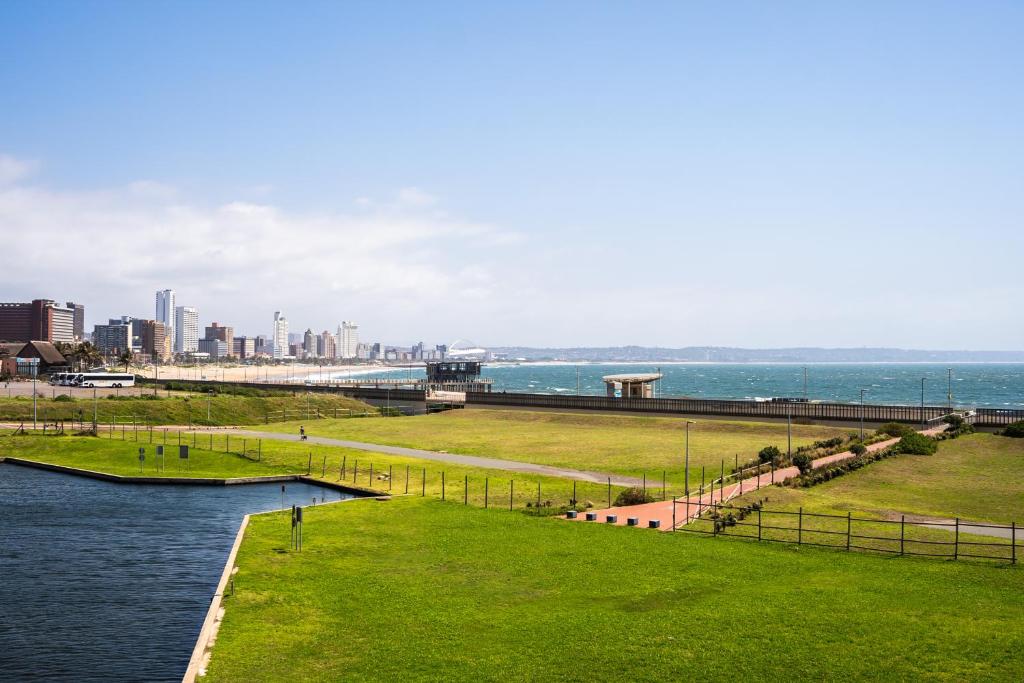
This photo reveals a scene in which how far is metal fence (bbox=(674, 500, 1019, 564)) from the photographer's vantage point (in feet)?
119

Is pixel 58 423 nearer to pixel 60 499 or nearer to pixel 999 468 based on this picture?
pixel 60 499

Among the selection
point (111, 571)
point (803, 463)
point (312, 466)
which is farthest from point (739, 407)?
point (111, 571)

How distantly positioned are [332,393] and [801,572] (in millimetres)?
129662

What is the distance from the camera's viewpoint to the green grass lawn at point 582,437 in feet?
230

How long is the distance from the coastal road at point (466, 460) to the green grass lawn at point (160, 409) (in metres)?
18.5

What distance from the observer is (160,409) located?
112 m

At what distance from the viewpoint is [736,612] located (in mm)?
28125

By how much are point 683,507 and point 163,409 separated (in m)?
85.3

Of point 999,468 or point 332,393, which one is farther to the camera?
point 332,393

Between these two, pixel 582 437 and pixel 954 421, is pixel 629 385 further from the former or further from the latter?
pixel 954 421

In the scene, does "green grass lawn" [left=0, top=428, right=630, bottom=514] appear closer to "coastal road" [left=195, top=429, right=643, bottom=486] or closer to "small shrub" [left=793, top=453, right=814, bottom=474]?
"coastal road" [left=195, top=429, right=643, bottom=486]

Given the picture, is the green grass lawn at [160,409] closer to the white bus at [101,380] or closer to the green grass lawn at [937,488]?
the white bus at [101,380]

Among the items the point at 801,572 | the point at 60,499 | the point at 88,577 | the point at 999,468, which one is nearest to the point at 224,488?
the point at 60,499

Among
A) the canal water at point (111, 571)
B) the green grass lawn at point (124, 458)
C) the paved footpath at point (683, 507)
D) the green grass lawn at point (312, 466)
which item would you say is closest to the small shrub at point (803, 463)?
the paved footpath at point (683, 507)
